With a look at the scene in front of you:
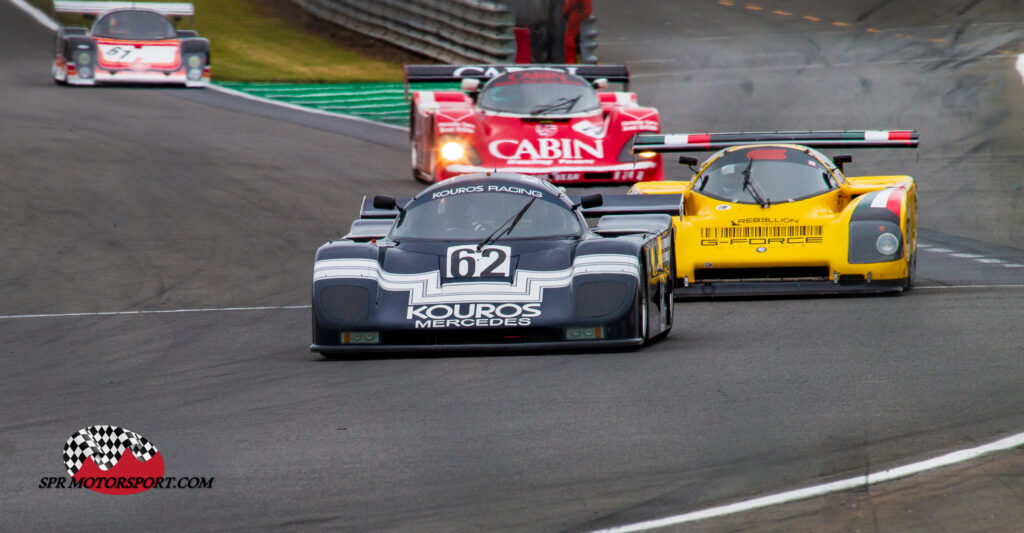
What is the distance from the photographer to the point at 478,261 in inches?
381

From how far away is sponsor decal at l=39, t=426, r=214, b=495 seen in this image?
238 inches

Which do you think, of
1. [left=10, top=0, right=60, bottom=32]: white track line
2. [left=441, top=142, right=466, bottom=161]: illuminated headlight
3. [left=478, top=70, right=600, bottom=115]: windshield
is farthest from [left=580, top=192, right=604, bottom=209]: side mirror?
[left=10, top=0, right=60, bottom=32]: white track line

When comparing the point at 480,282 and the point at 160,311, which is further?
the point at 160,311

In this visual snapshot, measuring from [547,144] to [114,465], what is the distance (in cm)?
1201

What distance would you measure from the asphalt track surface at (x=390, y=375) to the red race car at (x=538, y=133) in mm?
968

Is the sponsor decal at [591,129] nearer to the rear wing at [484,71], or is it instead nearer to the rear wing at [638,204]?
the rear wing at [484,71]

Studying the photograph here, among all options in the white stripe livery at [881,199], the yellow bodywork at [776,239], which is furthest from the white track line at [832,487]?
the white stripe livery at [881,199]

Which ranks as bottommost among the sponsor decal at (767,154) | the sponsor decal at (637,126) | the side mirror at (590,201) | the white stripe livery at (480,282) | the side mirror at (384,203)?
the white stripe livery at (480,282)

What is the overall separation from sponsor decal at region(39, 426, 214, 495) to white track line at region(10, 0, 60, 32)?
95.8 ft

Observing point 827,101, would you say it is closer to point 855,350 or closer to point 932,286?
point 932,286

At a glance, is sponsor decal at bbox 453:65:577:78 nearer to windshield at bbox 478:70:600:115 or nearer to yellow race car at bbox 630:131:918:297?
windshield at bbox 478:70:600:115

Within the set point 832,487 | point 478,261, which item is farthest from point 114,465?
point 478,261

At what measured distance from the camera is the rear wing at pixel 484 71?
20.2 meters

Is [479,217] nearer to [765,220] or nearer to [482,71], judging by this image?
[765,220]
